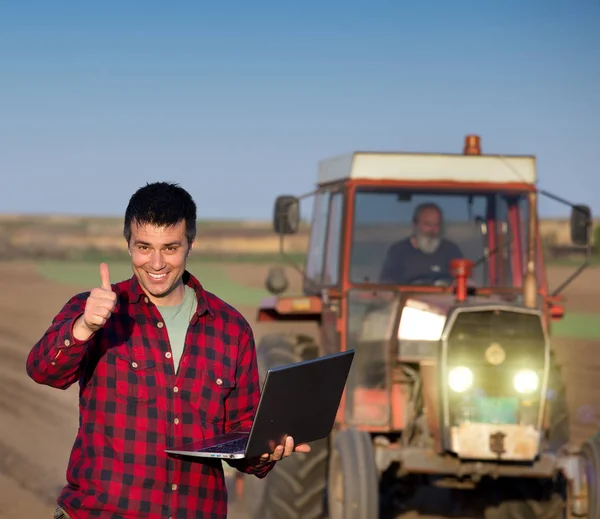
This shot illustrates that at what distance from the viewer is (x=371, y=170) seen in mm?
8031

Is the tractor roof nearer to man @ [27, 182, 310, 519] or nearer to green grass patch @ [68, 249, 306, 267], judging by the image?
man @ [27, 182, 310, 519]

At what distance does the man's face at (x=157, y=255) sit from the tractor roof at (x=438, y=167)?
4.26m

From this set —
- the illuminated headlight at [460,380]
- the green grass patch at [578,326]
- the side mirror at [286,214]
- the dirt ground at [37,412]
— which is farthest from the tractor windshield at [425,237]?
the green grass patch at [578,326]

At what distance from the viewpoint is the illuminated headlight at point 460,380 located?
705 cm

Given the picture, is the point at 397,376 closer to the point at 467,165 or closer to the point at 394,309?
the point at 394,309

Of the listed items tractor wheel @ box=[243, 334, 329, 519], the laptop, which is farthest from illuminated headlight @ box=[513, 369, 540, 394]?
the laptop

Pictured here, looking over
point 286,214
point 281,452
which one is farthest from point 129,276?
point 281,452

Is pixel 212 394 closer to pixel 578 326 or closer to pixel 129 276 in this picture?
pixel 578 326

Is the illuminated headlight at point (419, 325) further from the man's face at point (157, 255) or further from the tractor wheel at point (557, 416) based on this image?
the man's face at point (157, 255)

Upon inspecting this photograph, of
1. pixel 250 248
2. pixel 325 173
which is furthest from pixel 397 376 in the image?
pixel 250 248

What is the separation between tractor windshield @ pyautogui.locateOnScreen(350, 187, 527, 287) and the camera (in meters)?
8.01

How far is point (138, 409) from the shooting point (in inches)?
147

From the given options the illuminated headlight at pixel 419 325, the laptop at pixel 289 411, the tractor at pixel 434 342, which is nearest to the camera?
the laptop at pixel 289 411

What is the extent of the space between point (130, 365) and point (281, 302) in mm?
4617
